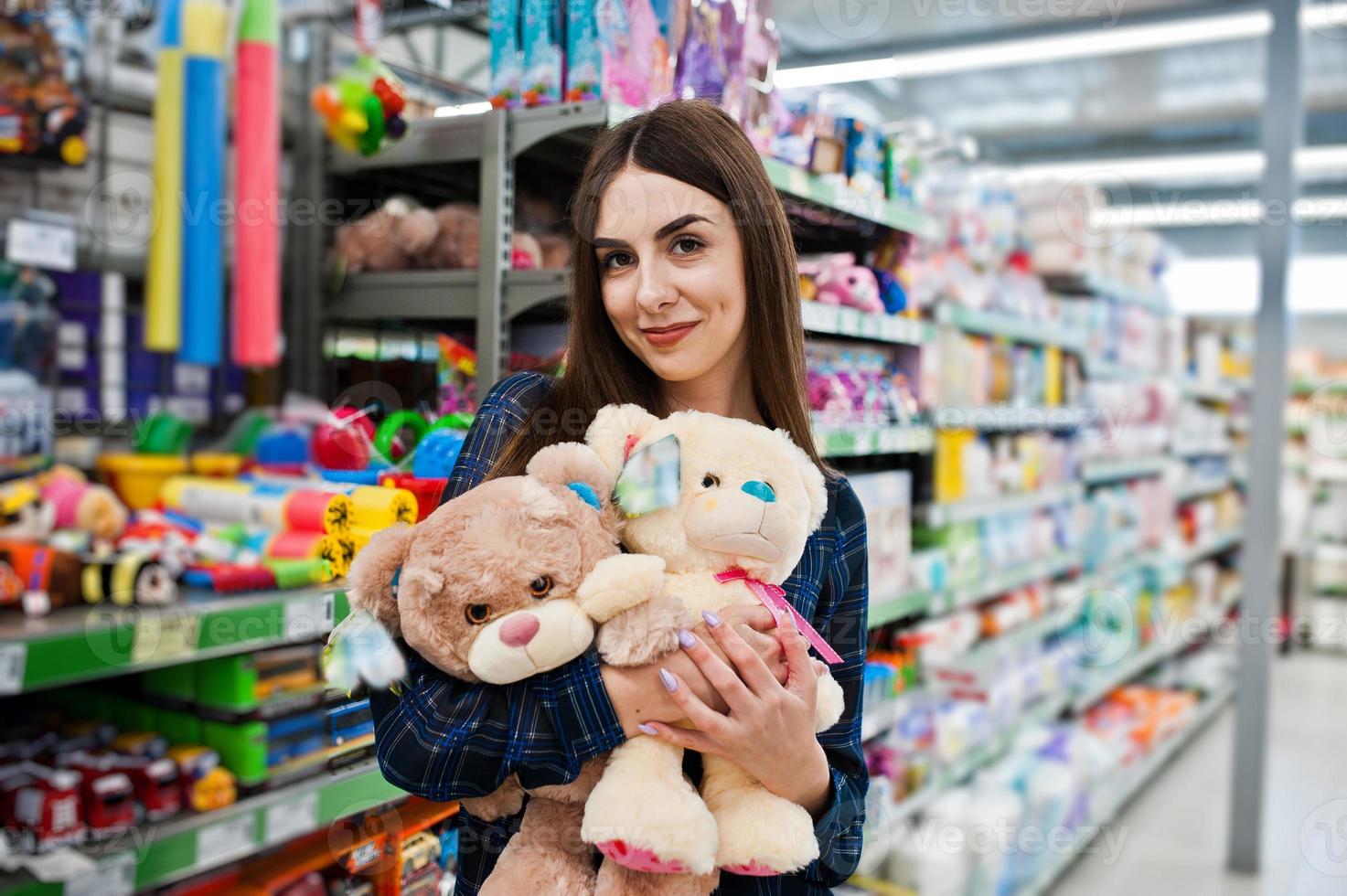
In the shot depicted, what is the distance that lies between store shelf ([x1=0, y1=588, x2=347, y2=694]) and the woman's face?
0.55 meters

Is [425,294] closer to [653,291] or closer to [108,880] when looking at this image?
[653,291]

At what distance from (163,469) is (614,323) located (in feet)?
4.08

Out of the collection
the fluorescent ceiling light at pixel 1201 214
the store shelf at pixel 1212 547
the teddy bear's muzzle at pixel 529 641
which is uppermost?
the fluorescent ceiling light at pixel 1201 214

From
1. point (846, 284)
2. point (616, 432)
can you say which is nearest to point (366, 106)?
point (616, 432)

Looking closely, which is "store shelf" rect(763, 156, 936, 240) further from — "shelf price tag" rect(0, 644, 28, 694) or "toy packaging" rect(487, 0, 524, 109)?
"shelf price tag" rect(0, 644, 28, 694)

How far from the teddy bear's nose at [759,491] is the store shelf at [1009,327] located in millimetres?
2028

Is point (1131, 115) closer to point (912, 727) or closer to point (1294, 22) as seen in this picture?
point (1294, 22)

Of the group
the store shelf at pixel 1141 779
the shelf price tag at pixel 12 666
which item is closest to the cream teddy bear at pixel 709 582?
the shelf price tag at pixel 12 666

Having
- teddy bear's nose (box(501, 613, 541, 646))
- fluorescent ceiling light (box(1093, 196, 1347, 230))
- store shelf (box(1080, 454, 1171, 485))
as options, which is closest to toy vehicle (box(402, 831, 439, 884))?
teddy bear's nose (box(501, 613, 541, 646))

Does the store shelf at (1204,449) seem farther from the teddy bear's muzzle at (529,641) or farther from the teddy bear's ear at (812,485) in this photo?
the teddy bear's muzzle at (529,641)

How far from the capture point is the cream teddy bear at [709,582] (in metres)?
0.91

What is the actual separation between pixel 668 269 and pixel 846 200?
1111mm

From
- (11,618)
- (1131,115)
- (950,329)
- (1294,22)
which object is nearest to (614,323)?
(11,618)

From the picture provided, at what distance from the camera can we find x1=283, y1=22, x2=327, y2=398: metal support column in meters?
2.28
